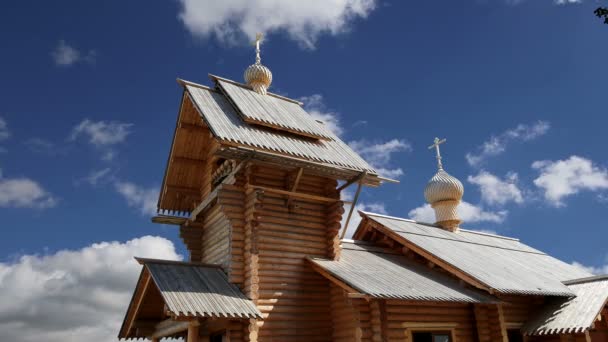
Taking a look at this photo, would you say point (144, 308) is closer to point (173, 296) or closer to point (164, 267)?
point (164, 267)

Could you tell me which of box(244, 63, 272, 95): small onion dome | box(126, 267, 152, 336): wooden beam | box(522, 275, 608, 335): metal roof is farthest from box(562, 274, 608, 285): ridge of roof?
box(126, 267, 152, 336): wooden beam

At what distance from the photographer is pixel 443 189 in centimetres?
2177

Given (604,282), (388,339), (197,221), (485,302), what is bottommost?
(388,339)

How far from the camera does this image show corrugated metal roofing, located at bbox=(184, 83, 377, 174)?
1271cm

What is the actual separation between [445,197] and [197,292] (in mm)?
13220

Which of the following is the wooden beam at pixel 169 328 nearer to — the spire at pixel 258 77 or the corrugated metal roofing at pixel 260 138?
the corrugated metal roofing at pixel 260 138

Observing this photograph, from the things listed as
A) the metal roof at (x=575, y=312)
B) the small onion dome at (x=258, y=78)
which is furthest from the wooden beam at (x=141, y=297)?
the metal roof at (x=575, y=312)

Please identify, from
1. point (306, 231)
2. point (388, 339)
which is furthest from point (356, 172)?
point (388, 339)

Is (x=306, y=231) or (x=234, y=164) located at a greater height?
(x=234, y=164)

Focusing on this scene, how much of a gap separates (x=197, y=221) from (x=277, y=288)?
4.09 metres

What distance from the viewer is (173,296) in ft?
34.7

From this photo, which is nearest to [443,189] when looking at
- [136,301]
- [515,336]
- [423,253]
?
[423,253]

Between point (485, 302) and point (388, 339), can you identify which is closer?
point (388, 339)

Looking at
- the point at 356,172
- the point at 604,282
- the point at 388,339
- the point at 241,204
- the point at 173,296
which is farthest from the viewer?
the point at 604,282
